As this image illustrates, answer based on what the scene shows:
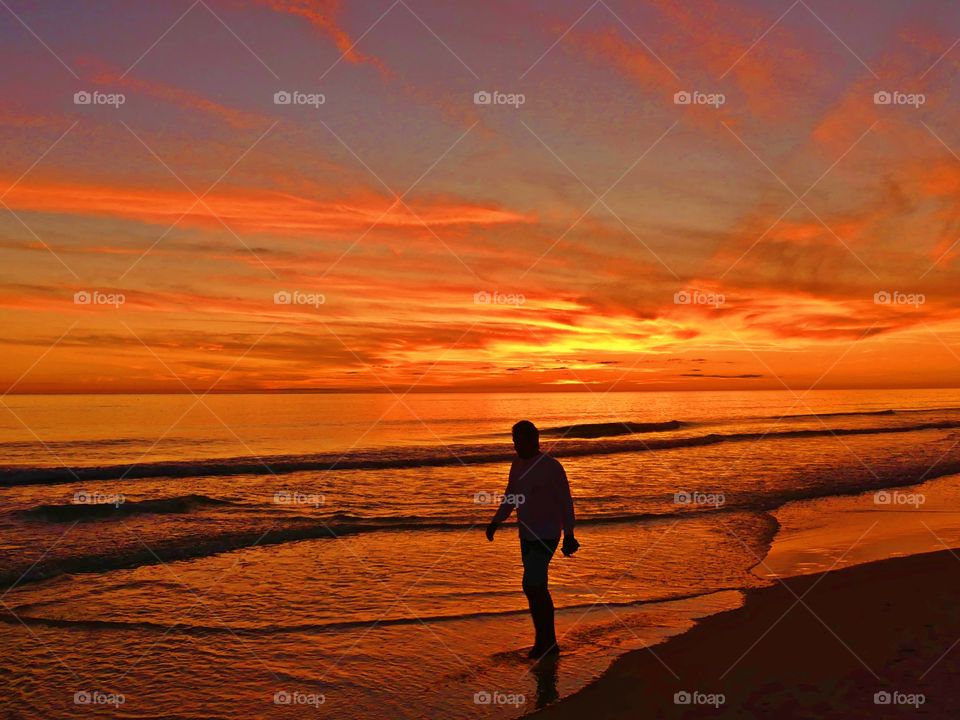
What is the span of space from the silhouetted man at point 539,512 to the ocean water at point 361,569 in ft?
1.85

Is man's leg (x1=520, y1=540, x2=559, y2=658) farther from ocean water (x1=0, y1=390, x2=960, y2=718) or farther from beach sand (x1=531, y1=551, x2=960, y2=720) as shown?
beach sand (x1=531, y1=551, x2=960, y2=720)

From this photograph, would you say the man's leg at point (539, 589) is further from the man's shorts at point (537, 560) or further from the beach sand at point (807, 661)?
the beach sand at point (807, 661)

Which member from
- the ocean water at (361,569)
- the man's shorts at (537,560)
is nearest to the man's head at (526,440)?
the man's shorts at (537,560)

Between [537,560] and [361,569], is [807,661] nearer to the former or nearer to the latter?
[537,560]

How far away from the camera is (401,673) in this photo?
7156 millimetres

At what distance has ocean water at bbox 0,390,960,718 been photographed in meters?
6.96

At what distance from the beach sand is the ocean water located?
0.49 meters

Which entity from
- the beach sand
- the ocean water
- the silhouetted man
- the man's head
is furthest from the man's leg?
the man's head

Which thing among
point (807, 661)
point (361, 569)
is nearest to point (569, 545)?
point (807, 661)

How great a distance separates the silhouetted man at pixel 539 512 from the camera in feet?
23.8

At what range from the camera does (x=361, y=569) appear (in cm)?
1192

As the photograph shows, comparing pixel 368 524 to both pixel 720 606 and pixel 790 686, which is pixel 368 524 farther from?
pixel 790 686

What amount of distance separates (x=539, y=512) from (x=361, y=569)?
220 inches

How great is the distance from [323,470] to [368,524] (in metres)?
11.8
